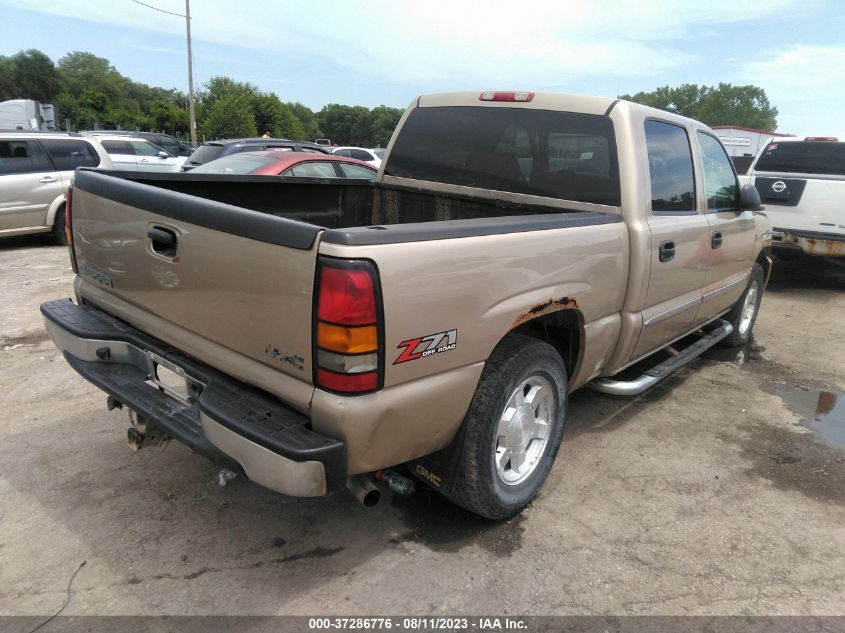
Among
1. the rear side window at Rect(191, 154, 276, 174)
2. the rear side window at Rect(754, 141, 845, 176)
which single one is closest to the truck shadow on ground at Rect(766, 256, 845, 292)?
the rear side window at Rect(754, 141, 845, 176)

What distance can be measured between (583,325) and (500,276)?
32.8 inches

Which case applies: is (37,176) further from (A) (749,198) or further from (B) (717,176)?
(A) (749,198)

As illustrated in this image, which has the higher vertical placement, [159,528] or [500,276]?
[500,276]

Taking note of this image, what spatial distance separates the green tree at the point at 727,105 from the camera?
112188mm

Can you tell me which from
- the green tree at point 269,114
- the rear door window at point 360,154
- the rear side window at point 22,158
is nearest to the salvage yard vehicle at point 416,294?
the rear side window at point 22,158

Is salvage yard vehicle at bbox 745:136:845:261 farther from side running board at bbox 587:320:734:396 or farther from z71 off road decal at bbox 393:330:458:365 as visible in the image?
z71 off road decal at bbox 393:330:458:365

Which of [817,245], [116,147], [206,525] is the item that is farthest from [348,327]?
[116,147]

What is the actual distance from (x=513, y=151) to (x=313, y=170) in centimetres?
496

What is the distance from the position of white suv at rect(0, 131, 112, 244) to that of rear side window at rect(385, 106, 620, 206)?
7.23 meters

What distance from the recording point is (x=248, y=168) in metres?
7.83

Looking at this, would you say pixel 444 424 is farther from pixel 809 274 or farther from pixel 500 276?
pixel 809 274

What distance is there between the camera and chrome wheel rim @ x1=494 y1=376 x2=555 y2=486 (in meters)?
2.73

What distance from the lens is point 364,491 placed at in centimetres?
230

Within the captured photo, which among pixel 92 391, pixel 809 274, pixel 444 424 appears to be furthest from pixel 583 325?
pixel 809 274
